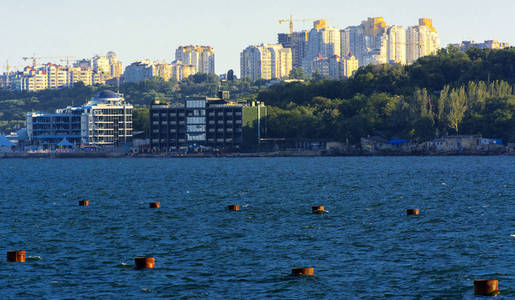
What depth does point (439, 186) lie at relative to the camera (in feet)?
321

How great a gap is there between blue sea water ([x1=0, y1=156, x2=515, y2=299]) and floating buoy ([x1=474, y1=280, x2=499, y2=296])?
1.93ft

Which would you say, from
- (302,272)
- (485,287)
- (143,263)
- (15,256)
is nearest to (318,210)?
(143,263)

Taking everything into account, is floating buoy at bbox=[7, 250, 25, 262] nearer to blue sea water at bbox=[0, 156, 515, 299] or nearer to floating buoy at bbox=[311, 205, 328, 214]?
blue sea water at bbox=[0, 156, 515, 299]

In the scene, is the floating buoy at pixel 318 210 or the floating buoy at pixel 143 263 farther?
the floating buoy at pixel 318 210

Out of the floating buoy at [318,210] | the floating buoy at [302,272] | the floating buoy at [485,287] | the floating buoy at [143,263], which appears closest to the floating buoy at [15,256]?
the floating buoy at [143,263]

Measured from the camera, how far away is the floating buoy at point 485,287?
3350 centimetres

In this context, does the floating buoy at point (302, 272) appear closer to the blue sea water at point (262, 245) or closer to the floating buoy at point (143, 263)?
the blue sea water at point (262, 245)

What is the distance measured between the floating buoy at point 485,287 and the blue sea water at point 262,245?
1.93 feet

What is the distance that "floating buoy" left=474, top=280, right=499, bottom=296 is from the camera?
33500 mm

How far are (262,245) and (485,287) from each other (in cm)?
1619

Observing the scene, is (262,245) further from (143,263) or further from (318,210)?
(318,210)

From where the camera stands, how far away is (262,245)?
155 feet

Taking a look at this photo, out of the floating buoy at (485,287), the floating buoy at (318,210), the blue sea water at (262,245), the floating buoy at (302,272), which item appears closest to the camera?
the floating buoy at (485,287)

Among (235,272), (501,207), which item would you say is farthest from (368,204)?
(235,272)
